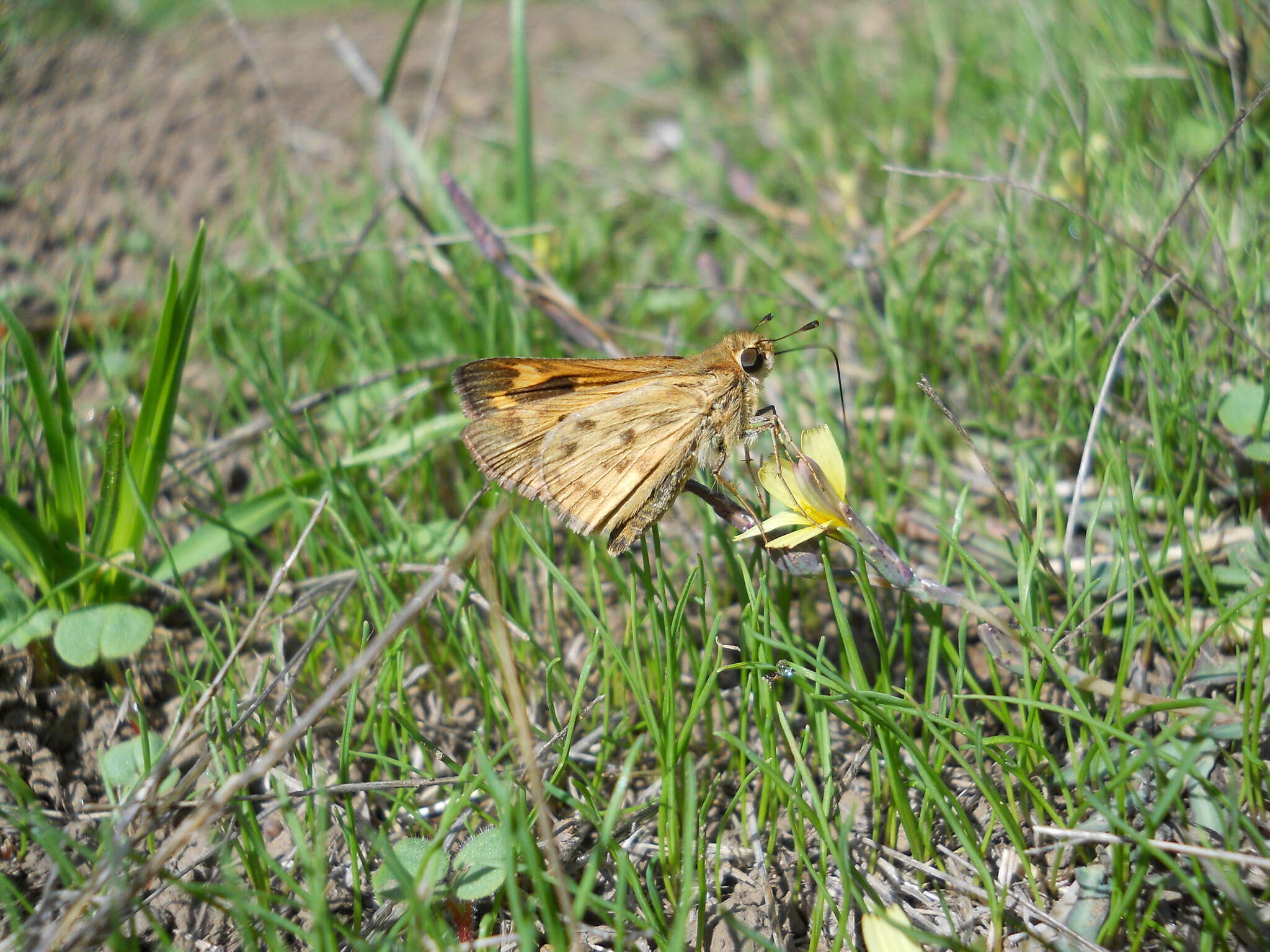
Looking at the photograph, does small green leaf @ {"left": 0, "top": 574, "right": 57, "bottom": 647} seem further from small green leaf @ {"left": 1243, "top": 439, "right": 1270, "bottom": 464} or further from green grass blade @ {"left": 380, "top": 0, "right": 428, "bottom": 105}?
small green leaf @ {"left": 1243, "top": 439, "right": 1270, "bottom": 464}

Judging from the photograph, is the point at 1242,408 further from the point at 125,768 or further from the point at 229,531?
the point at 125,768

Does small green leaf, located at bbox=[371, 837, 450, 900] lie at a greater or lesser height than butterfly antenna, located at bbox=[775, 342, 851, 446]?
lesser

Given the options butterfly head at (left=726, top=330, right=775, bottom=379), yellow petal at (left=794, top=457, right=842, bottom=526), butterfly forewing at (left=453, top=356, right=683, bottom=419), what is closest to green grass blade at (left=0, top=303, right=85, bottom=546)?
butterfly forewing at (left=453, top=356, right=683, bottom=419)

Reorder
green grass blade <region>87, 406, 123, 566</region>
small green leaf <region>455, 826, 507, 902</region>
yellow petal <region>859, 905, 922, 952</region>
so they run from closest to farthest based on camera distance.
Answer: yellow petal <region>859, 905, 922, 952</region>, small green leaf <region>455, 826, 507, 902</region>, green grass blade <region>87, 406, 123, 566</region>

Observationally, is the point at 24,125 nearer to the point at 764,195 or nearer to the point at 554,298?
the point at 554,298

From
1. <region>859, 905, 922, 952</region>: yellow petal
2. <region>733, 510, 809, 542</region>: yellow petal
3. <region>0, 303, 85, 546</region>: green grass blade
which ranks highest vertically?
<region>0, 303, 85, 546</region>: green grass blade

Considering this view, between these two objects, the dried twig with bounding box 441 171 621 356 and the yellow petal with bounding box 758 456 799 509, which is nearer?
the yellow petal with bounding box 758 456 799 509

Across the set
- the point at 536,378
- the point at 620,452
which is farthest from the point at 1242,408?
the point at 536,378
